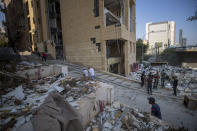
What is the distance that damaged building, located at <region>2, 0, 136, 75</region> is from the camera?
1080 cm

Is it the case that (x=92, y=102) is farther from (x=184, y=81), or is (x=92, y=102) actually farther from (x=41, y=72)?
(x=184, y=81)

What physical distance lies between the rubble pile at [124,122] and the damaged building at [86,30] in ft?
24.9

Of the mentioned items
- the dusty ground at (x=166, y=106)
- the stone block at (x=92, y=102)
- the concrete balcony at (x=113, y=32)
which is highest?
the concrete balcony at (x=113, y=32)

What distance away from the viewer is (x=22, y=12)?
2094cm

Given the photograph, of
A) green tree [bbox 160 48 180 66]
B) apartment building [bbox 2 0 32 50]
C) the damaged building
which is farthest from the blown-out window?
green tree [bbox 160 48 180 66]

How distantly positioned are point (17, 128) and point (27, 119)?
0.35 m

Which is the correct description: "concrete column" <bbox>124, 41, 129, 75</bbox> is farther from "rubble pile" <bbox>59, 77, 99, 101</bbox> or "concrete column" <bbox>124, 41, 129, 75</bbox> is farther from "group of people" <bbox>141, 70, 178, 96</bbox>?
"rubble pile" <bbox>59, 77, 99, 101</bbox>

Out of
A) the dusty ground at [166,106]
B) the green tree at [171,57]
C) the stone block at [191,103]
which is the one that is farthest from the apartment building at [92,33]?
the green tree at [171,57]

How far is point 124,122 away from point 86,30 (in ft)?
37.9

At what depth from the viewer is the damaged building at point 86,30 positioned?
10.8 meters

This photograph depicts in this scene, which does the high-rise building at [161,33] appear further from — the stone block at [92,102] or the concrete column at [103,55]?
the stone block at [92,102]

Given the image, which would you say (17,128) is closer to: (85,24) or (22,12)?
(85,24)

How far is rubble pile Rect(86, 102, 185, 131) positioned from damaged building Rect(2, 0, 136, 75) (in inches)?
299

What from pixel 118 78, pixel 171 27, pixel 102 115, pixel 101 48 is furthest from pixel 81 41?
pixel 171 27
